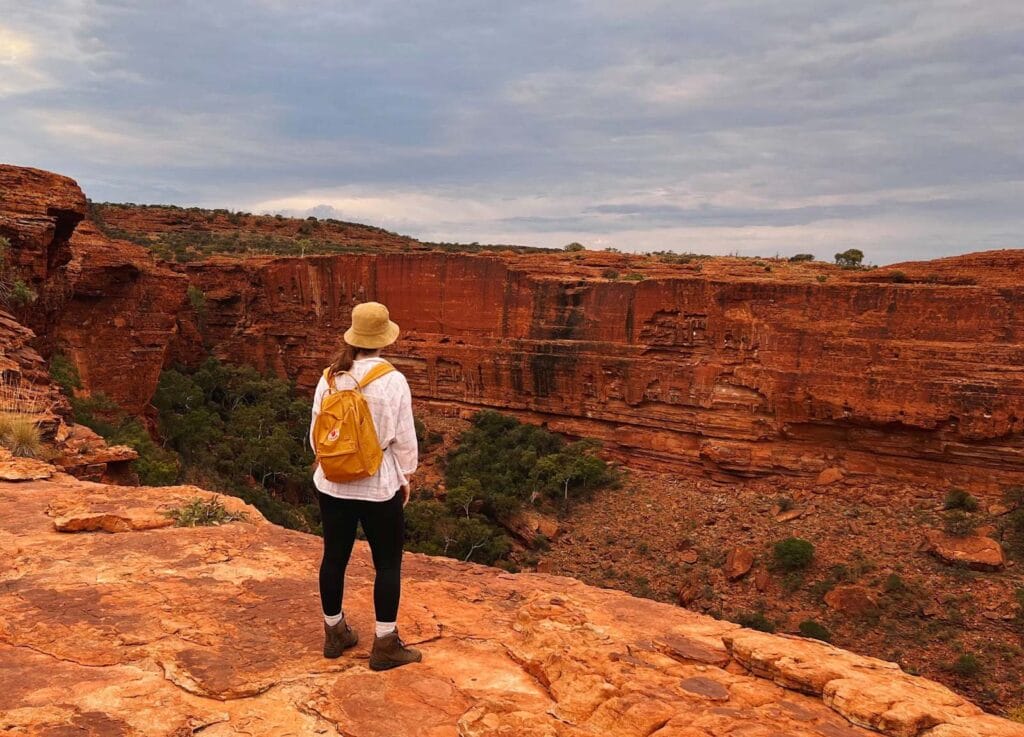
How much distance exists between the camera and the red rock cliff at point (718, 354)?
1892cm

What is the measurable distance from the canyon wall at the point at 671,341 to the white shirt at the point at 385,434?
12.0m

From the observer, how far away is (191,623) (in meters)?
3.63

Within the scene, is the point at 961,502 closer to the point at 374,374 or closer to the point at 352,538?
the point at 352,538

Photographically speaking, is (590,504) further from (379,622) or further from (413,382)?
(379,622)

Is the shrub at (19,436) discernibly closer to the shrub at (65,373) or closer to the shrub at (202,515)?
the shrub at (202,515)

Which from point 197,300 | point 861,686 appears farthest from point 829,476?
point 197,300

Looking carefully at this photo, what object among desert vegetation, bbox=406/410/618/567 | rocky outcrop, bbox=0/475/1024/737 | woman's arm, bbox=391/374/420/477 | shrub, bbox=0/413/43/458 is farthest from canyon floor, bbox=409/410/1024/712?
woman's arm, bbox=391/374/420/477

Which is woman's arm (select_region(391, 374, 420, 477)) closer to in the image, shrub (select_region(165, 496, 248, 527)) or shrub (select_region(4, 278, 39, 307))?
shrub (select_region(165, 496, 248, 527))

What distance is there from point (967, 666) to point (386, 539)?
51.3 ft

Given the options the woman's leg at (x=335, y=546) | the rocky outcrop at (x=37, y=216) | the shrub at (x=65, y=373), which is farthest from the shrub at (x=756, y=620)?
the shrub at (x=65, y=373)

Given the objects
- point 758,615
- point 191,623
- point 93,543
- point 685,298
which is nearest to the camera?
point 191,623

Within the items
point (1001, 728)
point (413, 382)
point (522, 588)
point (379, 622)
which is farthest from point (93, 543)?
point (413, 382)

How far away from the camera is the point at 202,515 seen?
5.49 m

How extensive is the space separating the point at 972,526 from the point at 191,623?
19.4 m
